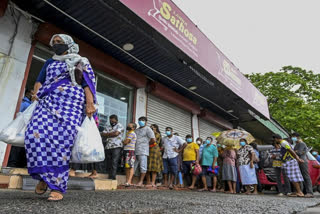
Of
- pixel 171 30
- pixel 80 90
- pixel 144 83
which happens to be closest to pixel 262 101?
pixel 144 83

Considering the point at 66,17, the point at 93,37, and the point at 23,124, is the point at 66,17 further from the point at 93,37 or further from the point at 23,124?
the point at 23,124

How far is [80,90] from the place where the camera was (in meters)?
2.40

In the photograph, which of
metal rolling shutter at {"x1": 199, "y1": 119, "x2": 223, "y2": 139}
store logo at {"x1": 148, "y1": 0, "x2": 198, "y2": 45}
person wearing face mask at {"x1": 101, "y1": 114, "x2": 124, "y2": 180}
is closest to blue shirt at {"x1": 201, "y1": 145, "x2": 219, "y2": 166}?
person wearing face mask at {"x1": 101, "y1": 114, "x2": 124, "y2": 180}

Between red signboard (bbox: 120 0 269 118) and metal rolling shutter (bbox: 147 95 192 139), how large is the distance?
7.48 feet

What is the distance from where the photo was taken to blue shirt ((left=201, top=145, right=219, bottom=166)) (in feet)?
22.3

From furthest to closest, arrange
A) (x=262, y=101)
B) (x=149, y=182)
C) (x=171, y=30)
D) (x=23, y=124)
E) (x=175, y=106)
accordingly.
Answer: (x=262, y=101), (x=175, y=106), (x=149, y=182), (x=171, y=30), (x=23, y=124)

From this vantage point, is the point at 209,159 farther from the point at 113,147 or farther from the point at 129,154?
the point at 113,147

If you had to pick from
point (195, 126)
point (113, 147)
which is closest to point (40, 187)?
point (113, 147)

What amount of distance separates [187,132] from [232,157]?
2.85m

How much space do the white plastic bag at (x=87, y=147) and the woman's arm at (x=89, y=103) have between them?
0.57 ft

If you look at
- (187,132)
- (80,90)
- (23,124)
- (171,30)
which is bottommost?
(23,124)

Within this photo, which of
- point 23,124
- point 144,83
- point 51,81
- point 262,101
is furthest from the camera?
point 262,101

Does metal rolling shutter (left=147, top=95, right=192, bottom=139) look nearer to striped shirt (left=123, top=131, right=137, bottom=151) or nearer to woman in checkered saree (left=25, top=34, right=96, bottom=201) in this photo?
striped shirt (left=123, top=131, right=137, bottom=151)

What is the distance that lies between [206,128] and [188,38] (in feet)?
19.1
